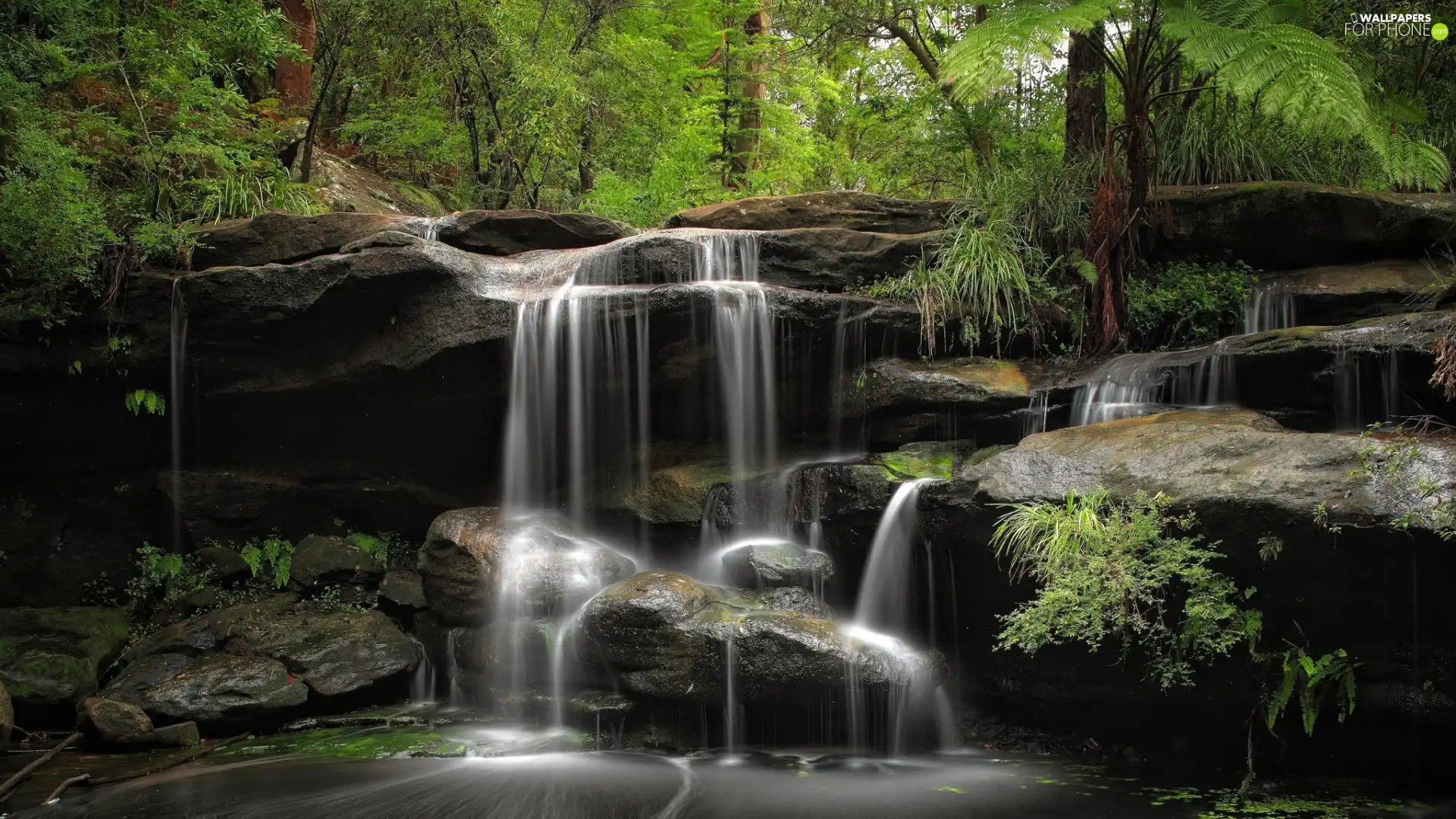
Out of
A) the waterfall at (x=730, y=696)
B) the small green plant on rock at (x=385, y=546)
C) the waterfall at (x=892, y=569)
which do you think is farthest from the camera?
the small green plant on rock at (x=385, y=546)

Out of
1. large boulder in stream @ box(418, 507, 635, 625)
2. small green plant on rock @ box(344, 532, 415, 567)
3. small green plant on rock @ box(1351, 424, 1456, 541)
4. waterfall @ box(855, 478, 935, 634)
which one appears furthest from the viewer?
small green plant on rock @ box(344, 532, 415, 567)

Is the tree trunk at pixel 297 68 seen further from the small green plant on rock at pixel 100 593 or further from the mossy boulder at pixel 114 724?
the mossy boulder at pixel 114 724

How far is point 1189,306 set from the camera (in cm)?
990

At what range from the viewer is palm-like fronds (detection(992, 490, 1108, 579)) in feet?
21.9

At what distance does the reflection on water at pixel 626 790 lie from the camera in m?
6.13

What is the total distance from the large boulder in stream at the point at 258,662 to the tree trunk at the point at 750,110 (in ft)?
31.7

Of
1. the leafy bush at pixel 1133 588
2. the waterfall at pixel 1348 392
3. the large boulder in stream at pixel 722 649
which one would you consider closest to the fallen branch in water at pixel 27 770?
the large boulder in stream at pixel 722 649

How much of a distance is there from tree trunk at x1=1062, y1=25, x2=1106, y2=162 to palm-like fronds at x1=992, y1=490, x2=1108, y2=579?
18.7 feet

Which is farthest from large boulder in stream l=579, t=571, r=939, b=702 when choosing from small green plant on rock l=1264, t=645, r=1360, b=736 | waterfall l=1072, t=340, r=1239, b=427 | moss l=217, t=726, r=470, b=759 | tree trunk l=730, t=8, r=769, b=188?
tree trunk l=730, t=8, r=769, b=188

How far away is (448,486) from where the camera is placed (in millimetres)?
11055

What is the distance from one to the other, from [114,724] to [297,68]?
1059 cm

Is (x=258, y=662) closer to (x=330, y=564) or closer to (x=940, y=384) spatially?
(x=330, y=564)

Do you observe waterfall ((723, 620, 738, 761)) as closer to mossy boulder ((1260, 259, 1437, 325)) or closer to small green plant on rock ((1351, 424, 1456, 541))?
small green plant on rock ((1351, 424, 1456, 541))

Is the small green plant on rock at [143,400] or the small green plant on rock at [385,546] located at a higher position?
the small green plant on rock at [143,400]
